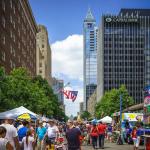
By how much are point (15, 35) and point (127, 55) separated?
10374cm

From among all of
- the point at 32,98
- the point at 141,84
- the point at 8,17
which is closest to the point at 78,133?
the point at 32,98

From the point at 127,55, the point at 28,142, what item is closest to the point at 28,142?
the point at 28,142

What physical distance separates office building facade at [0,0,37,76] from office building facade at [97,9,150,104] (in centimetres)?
7064

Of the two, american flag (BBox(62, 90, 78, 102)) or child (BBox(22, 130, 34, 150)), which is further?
american flag (BBox(62, 90, 78, 102))

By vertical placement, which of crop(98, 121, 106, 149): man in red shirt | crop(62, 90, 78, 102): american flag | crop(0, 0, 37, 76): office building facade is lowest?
crop(98, 121, 106, 149): man in red shirt

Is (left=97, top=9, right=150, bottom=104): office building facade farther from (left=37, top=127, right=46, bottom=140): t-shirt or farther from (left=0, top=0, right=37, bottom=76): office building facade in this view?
(left=37, top=127, right=46, bottom=140): t-shirt

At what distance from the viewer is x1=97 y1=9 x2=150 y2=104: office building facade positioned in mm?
184500

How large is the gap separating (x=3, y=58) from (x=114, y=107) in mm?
52719

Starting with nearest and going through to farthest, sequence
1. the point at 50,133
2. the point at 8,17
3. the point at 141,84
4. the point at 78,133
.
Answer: the point at 78,133 < the point at 50,133 < the point at 8,17 < the point at 141,84

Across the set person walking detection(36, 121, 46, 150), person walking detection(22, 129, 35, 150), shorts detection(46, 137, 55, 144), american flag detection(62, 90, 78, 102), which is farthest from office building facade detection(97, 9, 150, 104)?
person walking detection(22, 129, 35, 150)

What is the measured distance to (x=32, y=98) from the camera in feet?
200

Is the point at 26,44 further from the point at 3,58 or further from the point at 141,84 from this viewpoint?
the point at 141,84

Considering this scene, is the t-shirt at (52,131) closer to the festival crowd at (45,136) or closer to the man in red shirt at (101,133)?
the festival crowd at (45,136)

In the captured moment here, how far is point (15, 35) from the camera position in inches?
3406
